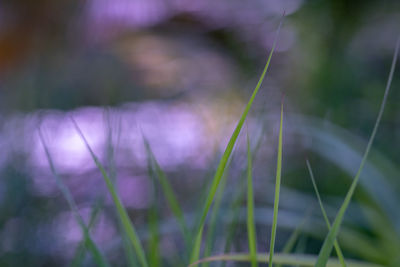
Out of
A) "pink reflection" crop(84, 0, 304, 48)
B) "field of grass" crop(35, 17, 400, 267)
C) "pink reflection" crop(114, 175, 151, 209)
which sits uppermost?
"pink reflection" crop(84, 0, 304, 48)

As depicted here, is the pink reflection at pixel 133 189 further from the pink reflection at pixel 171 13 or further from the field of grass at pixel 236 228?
the pink reflection at pixel 171 13

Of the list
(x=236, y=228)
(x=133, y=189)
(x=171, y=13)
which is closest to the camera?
(x=236, y=228)

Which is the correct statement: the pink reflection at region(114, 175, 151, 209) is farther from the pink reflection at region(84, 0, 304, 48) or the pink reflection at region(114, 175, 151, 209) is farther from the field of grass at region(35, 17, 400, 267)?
the pink reflection at region(84, 0, 304, 48)

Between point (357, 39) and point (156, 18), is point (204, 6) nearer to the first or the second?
point (156, 18)

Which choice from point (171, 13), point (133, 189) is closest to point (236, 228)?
point (133, 189)

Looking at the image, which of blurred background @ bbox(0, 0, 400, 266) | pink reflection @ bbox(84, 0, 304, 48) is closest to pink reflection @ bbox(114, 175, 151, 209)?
blurred background @ bbox(0, 0, 400, 266)

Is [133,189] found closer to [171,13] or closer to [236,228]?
[236,228]

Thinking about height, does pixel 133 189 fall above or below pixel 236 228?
below

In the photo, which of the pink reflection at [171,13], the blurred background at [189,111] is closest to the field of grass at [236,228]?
the blurred background at [189,111]
